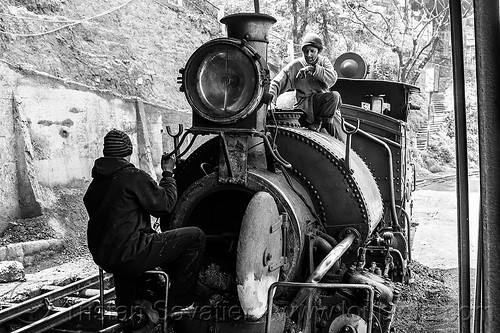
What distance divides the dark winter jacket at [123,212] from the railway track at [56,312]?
58.3 inches

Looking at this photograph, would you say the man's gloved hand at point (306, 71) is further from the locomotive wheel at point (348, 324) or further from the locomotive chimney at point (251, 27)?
the locomotive wheel at point (348, 324)

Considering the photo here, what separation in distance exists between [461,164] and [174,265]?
8.63 feet

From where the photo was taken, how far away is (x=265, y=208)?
3.69 metres

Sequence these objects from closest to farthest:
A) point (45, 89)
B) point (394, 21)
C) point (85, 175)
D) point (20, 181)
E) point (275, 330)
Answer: point (275, 330), point (20, 181), point (45, 89), point (85, 175), point (394, 21)

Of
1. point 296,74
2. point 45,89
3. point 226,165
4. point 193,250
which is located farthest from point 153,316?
point 45,89

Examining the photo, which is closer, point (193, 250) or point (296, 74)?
point (193, 250)

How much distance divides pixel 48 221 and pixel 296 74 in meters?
6.99

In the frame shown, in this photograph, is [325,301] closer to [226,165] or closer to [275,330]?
[275,330]

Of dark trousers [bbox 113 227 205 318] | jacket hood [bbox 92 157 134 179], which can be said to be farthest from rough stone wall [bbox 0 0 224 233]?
jacket hood [bbox 92 157 134 179]

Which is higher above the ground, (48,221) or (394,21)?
(394,21)

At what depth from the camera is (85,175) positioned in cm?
1303

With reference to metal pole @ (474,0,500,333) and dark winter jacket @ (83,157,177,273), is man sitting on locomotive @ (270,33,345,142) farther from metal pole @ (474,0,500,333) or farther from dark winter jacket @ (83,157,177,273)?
metal pole @ (474,0,500,333)

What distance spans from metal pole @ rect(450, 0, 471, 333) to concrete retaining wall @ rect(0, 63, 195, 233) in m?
9.29

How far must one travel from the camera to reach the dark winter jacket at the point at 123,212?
12.7ft
